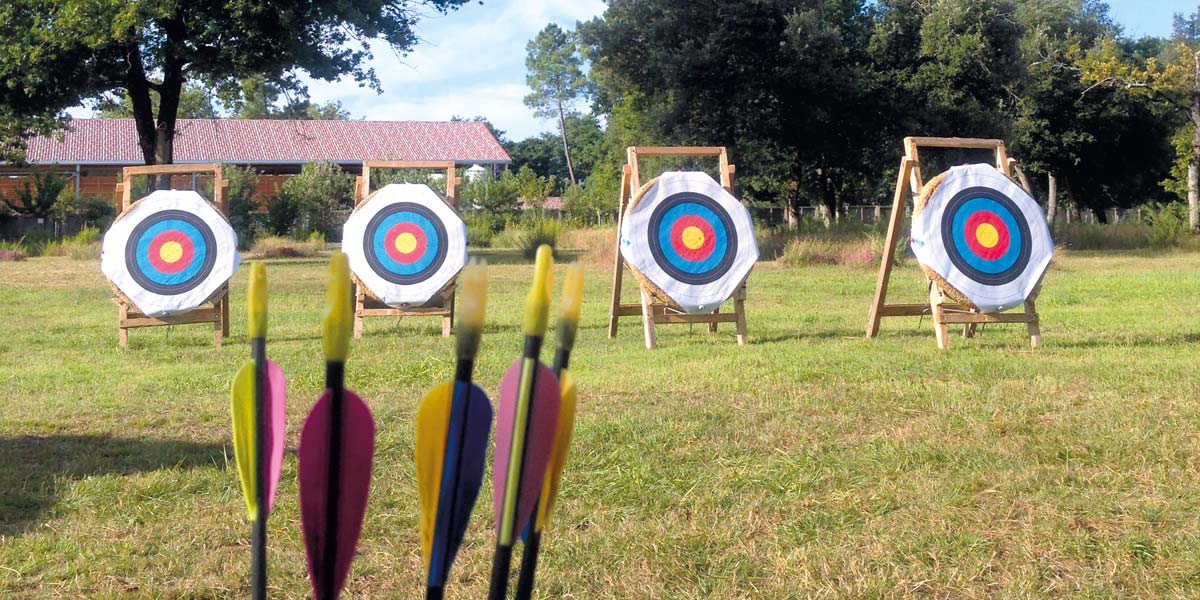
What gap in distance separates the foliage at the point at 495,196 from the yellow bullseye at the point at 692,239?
24.1 metres

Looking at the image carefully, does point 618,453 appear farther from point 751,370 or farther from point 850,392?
point 751,370

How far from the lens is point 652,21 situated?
21156mm

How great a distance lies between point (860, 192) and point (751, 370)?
36736 millimetres

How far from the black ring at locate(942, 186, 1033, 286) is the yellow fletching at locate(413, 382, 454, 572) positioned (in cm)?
666

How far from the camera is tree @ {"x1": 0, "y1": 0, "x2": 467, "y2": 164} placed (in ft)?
54.9

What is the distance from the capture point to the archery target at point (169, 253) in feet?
26.1

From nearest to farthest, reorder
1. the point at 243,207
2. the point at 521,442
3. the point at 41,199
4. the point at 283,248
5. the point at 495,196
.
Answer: the point at 521,442
the point at 283,248
the point at 243,207
the point at 41,199
the point at 495,196

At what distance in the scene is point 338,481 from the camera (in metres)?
0.83

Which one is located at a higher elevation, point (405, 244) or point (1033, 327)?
point (405, 244)

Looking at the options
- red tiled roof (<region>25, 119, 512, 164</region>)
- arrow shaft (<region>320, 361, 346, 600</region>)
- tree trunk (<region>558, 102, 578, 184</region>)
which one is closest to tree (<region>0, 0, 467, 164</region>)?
arrow shaft (<region>320, 361, 346, 600</region>)

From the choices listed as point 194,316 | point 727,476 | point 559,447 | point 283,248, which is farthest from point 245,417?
point 283,248

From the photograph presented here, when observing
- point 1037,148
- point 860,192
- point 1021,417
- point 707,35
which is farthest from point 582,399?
point 860,192

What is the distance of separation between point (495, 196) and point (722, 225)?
24384 mm

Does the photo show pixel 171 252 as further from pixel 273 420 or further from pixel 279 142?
pixel 279 142
